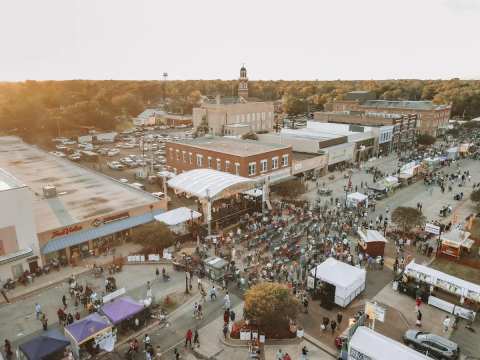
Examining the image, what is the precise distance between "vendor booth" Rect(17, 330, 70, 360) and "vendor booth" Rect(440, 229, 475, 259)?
26.5 metres

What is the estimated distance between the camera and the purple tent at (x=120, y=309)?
60.7 feet

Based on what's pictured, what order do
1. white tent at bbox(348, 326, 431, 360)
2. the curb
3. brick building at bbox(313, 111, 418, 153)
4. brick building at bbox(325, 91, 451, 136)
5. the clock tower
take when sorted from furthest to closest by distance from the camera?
the clock tower → brick building at bbox(325, 91, 451, 136) → brick building at bbox(313, 111, 418, 153) → the curb → white tent at bbox(348, 326, 431, 360)

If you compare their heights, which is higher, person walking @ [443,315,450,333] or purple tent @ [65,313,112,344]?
purple tent @ [65,313,112,344]

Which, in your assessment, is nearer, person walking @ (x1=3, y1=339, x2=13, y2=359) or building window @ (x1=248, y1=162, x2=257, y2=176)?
person walking @ (x1=3, y1=339, x2=13, y2=359)

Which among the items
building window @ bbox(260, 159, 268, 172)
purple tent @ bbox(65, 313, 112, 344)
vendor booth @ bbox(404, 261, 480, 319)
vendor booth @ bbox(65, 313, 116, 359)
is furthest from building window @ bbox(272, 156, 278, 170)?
vendor booth @ bbox(65, 313, 116, 359)

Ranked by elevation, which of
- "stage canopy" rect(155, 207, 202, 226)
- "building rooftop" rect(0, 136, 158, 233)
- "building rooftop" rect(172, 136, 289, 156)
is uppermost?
"building rooftop" rect(172, 136, 289, 156)

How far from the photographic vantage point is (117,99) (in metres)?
132

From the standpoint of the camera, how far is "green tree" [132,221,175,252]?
26656 millimetres

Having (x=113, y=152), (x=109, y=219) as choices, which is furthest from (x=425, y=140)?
(x=109, y=219)

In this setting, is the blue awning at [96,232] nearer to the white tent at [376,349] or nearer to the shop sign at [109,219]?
the shop sign at [109,219]

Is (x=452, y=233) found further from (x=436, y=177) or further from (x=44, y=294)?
(x=44, y=294)

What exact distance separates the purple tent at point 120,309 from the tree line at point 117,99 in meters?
80.0

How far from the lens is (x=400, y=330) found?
19203 mm

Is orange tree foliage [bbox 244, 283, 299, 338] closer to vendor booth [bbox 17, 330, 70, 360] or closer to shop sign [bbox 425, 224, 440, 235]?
vendor booth [bbox 17, 330, 70, 360]
